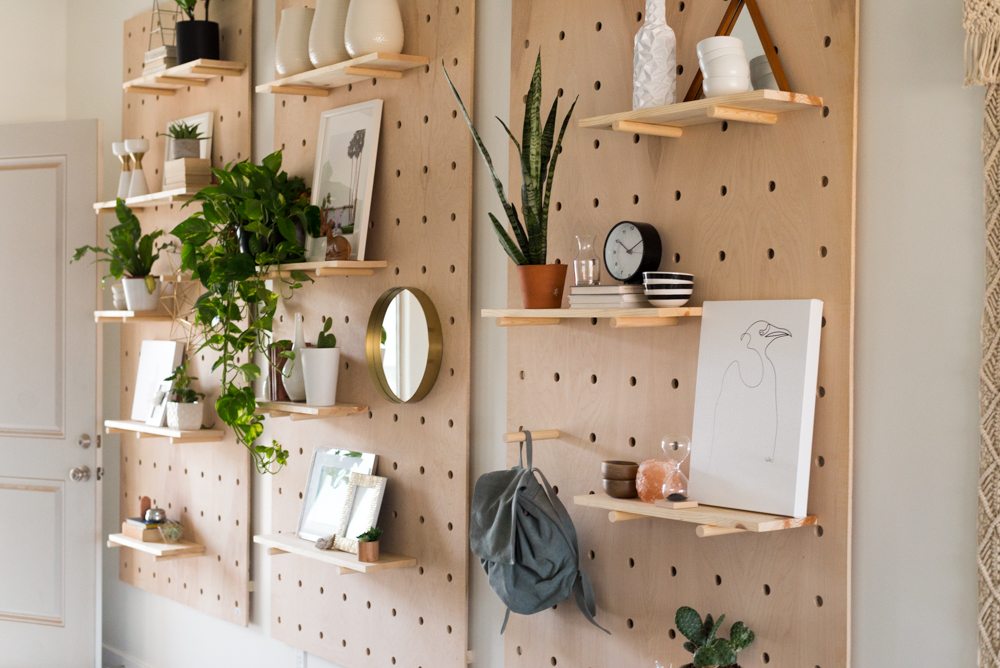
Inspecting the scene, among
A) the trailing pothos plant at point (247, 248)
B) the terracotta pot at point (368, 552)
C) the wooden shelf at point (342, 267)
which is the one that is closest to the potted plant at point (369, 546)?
the terracotta pot at point (368, 552)

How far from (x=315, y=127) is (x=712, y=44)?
4.91 ft

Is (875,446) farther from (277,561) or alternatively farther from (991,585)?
(277,561)

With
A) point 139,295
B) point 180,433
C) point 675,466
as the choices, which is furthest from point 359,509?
point 139,295

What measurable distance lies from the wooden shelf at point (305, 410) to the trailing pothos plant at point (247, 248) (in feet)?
0.21

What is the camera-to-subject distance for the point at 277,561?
10.2 feet

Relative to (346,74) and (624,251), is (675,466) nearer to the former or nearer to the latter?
(624,251)

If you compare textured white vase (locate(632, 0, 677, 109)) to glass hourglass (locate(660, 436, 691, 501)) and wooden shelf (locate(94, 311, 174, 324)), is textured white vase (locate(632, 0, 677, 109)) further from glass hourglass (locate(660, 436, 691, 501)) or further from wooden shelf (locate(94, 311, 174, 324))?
wooden shelf (locate(94, 311, 174, 324))

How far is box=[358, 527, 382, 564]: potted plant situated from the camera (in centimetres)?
258

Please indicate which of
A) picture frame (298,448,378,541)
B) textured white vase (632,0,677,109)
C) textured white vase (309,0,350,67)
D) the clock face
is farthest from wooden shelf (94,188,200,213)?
textured white vase (632,0,677,109)

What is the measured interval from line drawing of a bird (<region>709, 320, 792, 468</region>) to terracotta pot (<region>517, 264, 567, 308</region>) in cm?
41

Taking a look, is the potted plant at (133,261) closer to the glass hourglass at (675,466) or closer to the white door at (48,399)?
Answer: the white door at (48,399)

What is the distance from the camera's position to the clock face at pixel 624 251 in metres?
2.01

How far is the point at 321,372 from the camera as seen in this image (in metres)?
2.77

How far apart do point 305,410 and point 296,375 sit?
0.55 feet
